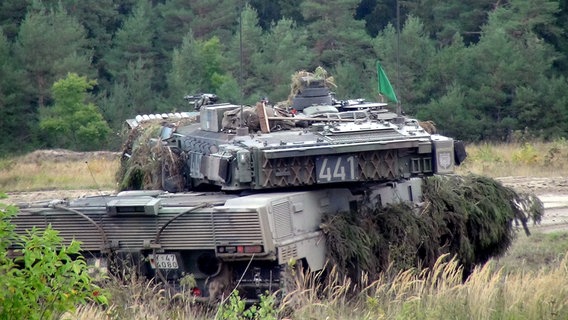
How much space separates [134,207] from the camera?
11688mm

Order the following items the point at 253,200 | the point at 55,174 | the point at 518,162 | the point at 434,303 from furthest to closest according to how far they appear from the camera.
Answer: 1. the point at 55,174
2. the point at 518,162
3. the point at 253,200
4. the point at 434,303

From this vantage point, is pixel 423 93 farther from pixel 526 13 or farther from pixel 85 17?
pixel 85 17

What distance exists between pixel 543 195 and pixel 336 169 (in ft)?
39.2

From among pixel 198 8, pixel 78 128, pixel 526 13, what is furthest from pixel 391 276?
pixel 198 8

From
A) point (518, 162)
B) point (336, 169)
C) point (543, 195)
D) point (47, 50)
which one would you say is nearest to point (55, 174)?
point (518, 162)

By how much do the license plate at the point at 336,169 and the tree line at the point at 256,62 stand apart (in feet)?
84.1

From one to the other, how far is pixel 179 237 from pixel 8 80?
3192 centimetres

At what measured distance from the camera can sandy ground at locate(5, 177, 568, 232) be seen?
19.4m

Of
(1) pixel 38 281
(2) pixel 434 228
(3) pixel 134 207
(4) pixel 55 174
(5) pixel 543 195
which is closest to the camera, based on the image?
(1) pixel 38 281

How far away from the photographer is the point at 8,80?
138ft

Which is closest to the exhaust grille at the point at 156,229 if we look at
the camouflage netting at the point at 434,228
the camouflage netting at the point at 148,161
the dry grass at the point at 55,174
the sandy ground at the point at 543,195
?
the camouflage netting at the point at 434,228

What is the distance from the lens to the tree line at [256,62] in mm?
40219

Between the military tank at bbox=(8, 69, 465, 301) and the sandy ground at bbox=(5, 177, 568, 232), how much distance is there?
6041mm

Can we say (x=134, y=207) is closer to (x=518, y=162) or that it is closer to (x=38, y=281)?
(x=38, y=281)
